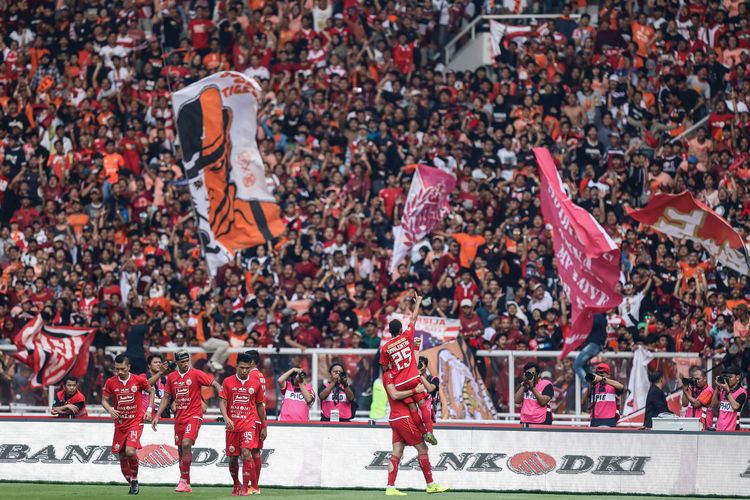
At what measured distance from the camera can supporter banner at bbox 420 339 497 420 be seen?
2295 cm

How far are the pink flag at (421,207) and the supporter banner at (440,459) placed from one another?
6.03 metres

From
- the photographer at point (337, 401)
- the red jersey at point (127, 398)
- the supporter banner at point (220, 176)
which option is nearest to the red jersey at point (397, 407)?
the red jersey at point (127, 398)

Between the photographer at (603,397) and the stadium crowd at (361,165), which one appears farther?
the stadium crowd at (361,165)

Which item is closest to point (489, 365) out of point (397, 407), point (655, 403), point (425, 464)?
point (655, 403)

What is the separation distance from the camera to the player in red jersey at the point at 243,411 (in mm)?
17734

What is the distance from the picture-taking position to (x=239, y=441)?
17797 mm

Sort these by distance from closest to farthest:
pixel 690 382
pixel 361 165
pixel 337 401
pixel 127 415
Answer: pixel 127 415
pixel 690 382
pixel 337 401
pixel 361 165

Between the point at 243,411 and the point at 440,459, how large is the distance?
341 cm

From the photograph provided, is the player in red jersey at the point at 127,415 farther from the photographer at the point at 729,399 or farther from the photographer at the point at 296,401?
the photographer at the point at 729,399

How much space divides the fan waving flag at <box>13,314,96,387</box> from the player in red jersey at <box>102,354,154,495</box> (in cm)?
533

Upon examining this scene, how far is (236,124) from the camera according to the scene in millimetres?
24859

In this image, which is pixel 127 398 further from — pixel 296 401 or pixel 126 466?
pixel 296 401

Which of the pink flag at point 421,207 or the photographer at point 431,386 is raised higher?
the pink flag at point 421,207

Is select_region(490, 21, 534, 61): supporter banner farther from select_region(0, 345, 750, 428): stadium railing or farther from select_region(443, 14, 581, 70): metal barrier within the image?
select_region(0, 345, 750, 428): stadium railing
